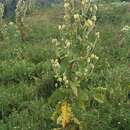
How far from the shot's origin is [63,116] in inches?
306

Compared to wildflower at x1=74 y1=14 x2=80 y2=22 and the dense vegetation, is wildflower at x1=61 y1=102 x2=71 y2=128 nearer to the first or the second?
the dense vegetation

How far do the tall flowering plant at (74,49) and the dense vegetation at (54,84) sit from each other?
3 centimetres

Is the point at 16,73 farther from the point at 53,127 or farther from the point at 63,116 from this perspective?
the point at 63,116

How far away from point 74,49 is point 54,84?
3.14 m

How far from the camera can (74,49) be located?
771 centimetres

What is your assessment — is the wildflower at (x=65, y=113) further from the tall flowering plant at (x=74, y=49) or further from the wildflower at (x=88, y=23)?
the wildflower at (x=88, y=23)

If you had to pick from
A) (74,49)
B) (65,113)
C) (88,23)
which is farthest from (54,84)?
(88,23)

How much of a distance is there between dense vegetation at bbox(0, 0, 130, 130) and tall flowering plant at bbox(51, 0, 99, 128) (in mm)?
28

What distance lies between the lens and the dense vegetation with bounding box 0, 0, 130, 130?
26.3 ft

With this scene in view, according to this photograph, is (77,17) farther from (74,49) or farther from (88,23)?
(74,49)

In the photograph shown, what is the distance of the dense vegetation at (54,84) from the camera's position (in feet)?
26.3

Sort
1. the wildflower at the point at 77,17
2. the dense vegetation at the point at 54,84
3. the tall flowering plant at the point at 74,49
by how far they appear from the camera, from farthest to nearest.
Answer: the dense vegetation at the point at 54,84 → the tall flowering plant at the point at 74,49 → the wildflower at the point at 77,17

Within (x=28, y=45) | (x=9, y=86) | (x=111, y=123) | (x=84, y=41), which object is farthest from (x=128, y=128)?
(x=28, y=45)

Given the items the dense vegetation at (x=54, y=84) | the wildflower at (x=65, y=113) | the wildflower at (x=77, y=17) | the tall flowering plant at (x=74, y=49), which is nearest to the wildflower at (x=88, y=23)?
the tall flowering plant at (x=74, y=49)
